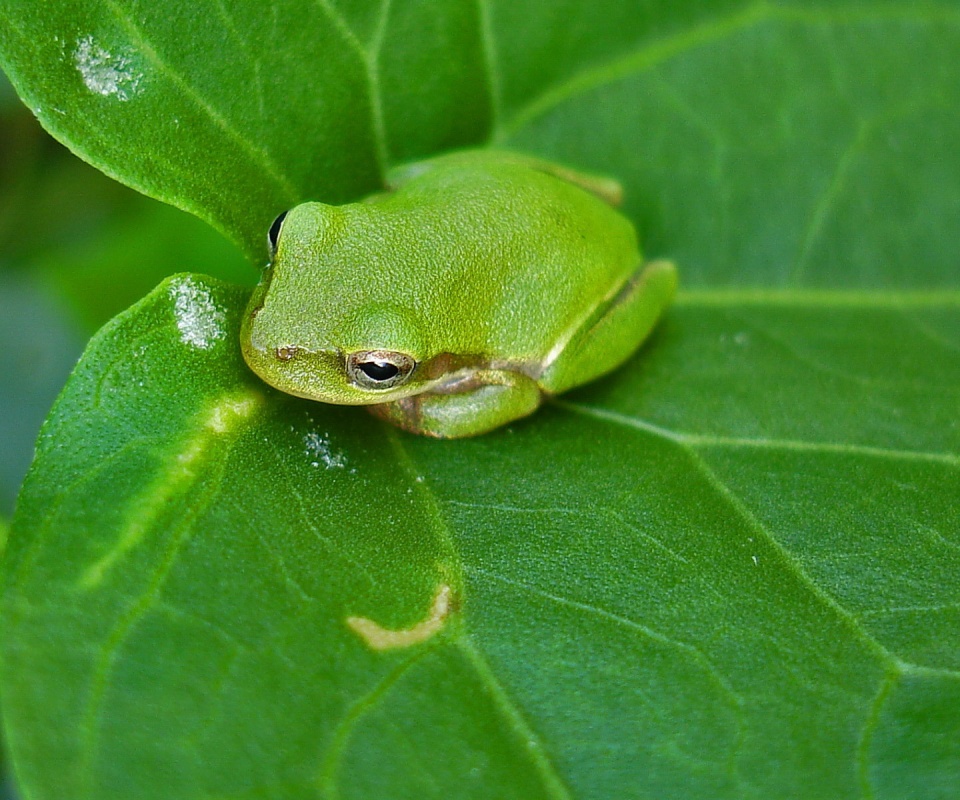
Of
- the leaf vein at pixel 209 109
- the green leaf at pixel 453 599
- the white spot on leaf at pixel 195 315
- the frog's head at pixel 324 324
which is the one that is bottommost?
the green leaf at pixel 453 599

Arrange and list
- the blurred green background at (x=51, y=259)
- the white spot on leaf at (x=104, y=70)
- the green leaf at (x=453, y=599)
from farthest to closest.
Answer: the blurred green background at (x=51, y=259)
the white spot on leaf at (x=104, y=70)
the green leaf at (x=453, y=599)

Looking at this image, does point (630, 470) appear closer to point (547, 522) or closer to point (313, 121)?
point (547, 522)

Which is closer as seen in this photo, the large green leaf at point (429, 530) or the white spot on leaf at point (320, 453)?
the large green leaf at point (429, 530)

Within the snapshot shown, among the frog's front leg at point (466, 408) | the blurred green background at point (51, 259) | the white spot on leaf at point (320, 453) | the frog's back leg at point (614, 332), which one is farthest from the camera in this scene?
the blurred green background at point (51, 259)

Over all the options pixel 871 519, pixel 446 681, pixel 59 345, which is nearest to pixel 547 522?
pixel 446 681

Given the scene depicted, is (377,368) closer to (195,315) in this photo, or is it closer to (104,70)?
(195,315)

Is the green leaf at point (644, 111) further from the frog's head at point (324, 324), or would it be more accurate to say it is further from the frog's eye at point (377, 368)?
the frog's eye at point (377, 368)

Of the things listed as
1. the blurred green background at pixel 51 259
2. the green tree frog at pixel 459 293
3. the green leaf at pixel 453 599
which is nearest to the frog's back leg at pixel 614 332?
the green tree frog at pixel 459 293
